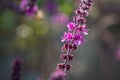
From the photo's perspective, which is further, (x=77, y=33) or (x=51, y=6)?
(x=51, y=6)

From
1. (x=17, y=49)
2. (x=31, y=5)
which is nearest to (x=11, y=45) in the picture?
(x=17, y=49)

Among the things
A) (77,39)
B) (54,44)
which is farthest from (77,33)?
(54,44)

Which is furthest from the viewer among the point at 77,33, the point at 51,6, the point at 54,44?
the point at 54,44

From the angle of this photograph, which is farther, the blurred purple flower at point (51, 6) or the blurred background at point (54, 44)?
the blurred background at point (54, 44)

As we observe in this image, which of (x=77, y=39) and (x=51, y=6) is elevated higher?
(x=51, y=6)

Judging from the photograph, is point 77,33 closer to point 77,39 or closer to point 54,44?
point 77,39

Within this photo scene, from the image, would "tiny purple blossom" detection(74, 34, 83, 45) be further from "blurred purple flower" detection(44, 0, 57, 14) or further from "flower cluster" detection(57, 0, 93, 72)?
"blurred purple flower" detection(44, 0, 57, 14)

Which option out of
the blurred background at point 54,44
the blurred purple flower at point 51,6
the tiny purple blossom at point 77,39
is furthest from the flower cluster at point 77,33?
the blurred background at point 54,44

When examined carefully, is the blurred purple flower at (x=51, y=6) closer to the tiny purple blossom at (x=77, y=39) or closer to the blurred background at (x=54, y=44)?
the blurred background at (x=54, y=44)
